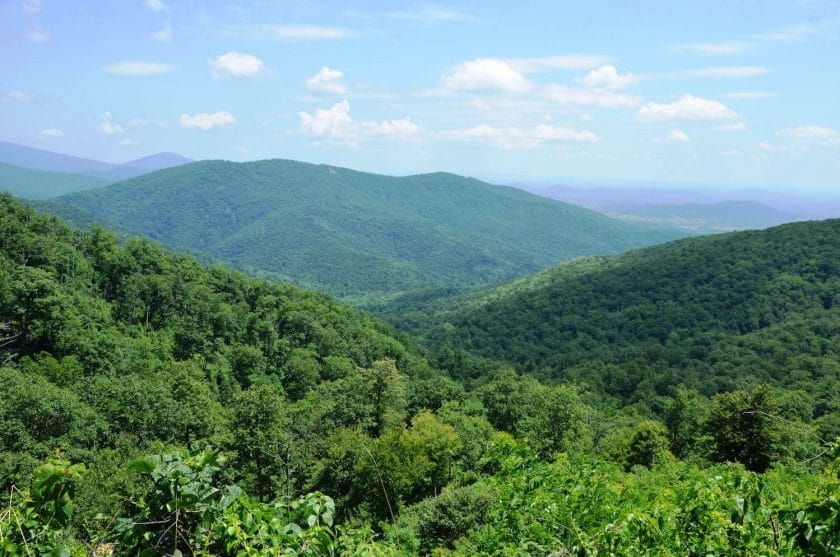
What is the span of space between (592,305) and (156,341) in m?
97.6

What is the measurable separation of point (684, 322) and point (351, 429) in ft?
291

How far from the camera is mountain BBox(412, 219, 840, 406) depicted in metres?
74.4

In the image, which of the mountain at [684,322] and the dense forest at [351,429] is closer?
the dense forest at [351,429]

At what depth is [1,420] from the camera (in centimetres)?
2736

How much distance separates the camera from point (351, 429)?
116 ft

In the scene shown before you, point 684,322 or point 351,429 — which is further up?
point 684,322

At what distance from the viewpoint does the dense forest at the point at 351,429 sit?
13.9 feet

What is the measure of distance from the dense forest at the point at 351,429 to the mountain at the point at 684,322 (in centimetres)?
74

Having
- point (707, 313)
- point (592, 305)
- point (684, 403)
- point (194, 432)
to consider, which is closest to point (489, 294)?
point (592, 305)

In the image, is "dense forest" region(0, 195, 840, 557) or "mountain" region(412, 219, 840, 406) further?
"mountain" region(412, 219, 840, 406)

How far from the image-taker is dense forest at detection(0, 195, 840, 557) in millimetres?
4230

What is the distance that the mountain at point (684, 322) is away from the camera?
74.4 metres

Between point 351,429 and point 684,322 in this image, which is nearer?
point 351,429

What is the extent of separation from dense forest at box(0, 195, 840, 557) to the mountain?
0.74 meters
